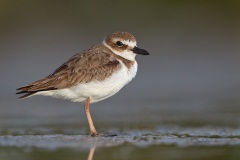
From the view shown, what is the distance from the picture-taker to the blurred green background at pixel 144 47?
1867 cm

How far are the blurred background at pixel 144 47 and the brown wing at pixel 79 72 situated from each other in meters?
3.28

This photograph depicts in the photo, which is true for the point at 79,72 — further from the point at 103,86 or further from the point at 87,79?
the point at 103,86

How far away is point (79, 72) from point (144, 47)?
13941 millimetres

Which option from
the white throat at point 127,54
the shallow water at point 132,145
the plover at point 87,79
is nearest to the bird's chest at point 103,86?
the plover at point 87,79

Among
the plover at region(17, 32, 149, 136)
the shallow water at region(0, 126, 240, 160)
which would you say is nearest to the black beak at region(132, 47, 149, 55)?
the plover at region(17, 32, 149, 136)

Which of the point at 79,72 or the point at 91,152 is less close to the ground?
the point at 79,72

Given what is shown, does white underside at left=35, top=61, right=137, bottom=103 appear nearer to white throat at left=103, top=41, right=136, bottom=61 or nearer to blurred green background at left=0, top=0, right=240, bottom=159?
white throat at left=103, top=41, right=136, bottom=61

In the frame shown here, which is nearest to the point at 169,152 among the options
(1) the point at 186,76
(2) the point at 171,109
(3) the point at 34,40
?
(2) the point at 171,109

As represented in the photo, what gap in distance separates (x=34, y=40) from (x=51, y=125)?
1175 centimetres

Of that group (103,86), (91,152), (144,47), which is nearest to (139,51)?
(103,86)

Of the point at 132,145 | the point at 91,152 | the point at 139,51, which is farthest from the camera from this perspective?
the point at 139,51

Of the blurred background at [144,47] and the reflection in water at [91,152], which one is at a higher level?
the blurred background at [144,47]

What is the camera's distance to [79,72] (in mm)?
13773

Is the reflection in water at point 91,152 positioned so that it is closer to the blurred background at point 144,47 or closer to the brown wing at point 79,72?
the brown wing at point 79,72
